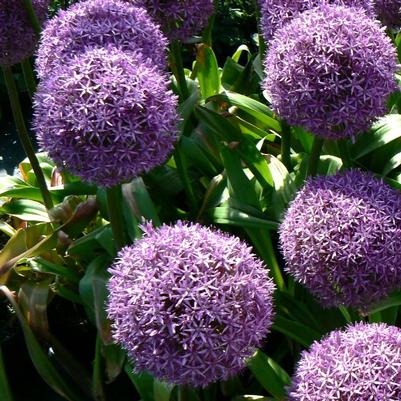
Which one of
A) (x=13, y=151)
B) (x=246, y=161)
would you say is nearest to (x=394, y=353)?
(x=246, y=161)

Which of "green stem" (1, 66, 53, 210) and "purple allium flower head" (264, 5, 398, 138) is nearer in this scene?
"purple allium flower head" (264, 5, 398, 138)

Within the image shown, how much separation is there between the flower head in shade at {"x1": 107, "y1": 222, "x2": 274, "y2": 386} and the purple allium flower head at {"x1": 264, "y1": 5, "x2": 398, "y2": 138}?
1.95 feet

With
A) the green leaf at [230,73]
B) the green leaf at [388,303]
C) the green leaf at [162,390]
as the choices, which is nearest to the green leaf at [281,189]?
the green leaf at [388,303]

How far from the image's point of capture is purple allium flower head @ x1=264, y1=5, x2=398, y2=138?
228cm

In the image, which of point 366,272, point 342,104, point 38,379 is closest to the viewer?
point 366,272

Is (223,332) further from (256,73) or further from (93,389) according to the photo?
(256,73)

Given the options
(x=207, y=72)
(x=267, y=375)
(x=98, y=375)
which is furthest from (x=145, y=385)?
(x=207, y=72)

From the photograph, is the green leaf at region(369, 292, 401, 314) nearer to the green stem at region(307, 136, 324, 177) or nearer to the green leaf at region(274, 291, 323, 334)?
the green leaf at region(274, 291, 323, 334)

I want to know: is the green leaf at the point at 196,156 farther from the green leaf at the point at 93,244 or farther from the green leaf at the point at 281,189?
the green leaf at the point at 93,244

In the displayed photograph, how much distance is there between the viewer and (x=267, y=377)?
8.24ft

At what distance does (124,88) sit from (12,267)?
4.13ft

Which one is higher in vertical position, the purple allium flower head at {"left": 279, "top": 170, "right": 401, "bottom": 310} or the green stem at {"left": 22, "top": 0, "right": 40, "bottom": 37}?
the green stem at {"left": 22, "top": 0, "right": 40, "bottom": 37}

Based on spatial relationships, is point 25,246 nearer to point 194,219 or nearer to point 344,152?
point 194,219

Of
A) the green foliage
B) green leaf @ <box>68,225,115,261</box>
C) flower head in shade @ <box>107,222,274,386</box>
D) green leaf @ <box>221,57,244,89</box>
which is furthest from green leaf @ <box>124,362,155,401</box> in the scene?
green leaf @ <box>221,57,244,89</box>
